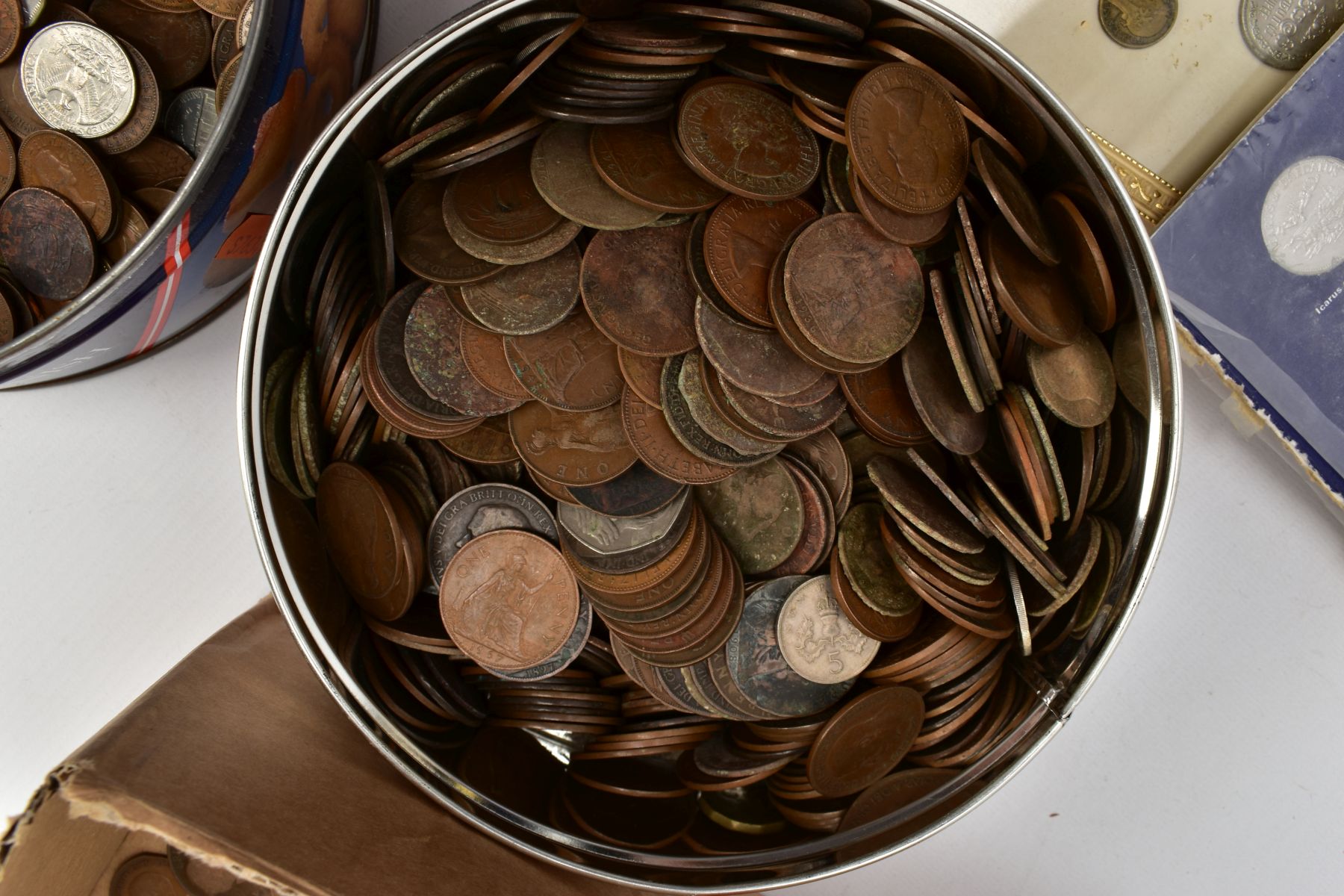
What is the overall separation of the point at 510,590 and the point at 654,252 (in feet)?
1.54

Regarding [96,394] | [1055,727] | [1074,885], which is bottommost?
[96,394]

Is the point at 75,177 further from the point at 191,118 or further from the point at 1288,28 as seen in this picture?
the point at 1288,28

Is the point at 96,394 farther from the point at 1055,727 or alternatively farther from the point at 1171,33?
the point at 1171,33

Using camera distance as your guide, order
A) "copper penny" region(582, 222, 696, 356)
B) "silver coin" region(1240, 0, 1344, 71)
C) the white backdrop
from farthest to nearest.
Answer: the white backdrop
"silver coin" region(1240, 0, 1344, 71)
"copper penny" region(582, 222, 696, 356)

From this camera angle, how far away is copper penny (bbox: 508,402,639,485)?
110 centimetres

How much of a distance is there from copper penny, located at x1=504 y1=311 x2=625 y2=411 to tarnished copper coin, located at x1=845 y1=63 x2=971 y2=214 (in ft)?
1.23

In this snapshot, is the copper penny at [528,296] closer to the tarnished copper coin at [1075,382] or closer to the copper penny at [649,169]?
the copper penny at [649,169]

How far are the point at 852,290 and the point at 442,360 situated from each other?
0.50 meters

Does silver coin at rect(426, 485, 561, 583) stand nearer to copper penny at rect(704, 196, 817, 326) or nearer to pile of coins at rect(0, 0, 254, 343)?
copper penny at rect(704, 196, 817, 326)

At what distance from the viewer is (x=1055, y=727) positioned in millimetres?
985

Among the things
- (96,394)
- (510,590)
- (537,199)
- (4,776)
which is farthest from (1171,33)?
(4,776)

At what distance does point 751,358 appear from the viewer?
1047 mm

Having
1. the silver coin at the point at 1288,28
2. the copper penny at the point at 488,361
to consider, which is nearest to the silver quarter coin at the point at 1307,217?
the silver coin at the point at 1288,28

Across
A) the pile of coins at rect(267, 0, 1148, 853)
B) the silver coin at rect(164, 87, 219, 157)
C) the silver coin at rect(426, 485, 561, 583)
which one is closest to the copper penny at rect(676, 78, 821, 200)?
the pile of coins at rect(267, 0, 1148, 853)
